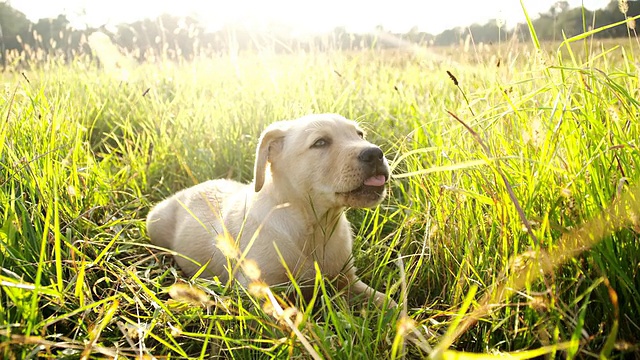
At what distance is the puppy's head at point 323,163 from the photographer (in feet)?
7.80

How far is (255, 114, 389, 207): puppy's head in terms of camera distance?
2377mm

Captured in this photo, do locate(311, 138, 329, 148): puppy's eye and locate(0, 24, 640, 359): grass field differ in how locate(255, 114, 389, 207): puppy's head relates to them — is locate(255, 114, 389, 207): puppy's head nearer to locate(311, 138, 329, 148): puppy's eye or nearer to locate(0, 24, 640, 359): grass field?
locate(311, 138, 329, 148): puppy's eye

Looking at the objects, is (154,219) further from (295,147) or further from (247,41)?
(247,41)

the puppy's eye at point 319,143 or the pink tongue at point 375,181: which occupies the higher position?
the puppy's eye at point 319,143

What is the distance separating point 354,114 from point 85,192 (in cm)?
216

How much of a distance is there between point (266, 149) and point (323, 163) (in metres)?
0.35

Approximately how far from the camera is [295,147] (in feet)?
8.71

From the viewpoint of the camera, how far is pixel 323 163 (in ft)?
8.30

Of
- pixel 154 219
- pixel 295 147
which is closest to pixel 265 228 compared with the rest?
pixel 295 147

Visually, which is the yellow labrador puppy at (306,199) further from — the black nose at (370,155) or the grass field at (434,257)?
the grass field at (434,257)

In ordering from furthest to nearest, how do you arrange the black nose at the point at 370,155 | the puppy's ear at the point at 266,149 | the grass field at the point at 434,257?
the puppy's ear at the point at 266,149 → the black nose at the point at 370,155 → the grass field at the point at 434,257

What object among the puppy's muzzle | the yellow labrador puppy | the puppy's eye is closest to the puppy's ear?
the yellow labrador puppy

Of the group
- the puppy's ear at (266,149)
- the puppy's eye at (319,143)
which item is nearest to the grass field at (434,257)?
the puppy's eye at (319,143)

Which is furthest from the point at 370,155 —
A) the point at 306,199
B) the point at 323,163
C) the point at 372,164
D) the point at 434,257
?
the point at 434,257
